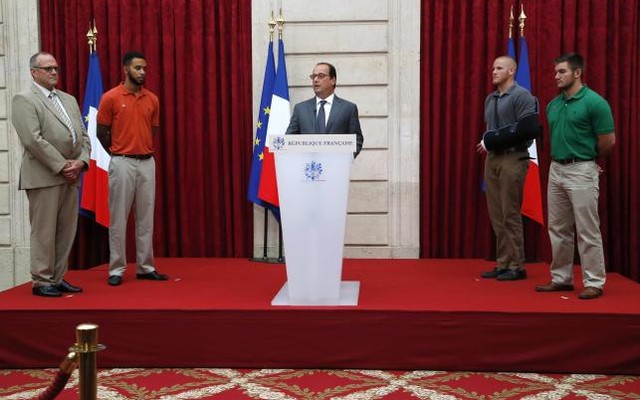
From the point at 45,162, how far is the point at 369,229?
8.40 feet

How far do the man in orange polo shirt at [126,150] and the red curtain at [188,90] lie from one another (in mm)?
1216

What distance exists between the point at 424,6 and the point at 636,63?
5.38ft

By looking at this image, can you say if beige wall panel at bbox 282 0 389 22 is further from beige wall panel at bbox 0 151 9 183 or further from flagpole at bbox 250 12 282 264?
beige wall panel at bbox 0 151 9 183

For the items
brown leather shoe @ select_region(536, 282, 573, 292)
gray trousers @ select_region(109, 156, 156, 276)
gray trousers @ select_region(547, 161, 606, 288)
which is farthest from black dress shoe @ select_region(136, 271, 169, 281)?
gray trousers @ select_region(547, 161, 606, 288)

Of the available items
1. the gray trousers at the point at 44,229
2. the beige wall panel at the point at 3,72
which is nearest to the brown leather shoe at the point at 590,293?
the gray trousers at the point at 44,229

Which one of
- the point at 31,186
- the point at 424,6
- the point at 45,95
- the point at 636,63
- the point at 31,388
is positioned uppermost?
the point at 424,6

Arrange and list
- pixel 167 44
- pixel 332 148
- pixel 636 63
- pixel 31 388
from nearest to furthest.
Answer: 1. pixel 31 388
2. pixel 332 148
3. pixel 636 63
4. pixel 167 44

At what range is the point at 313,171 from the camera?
3.24 m

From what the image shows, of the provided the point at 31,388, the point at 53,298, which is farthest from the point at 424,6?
the point at 31,388

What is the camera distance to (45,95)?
3666 mm

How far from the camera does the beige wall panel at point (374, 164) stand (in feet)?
17.1

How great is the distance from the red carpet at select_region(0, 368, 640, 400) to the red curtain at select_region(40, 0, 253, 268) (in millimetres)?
2243

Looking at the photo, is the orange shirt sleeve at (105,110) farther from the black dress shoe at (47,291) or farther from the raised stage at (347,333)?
the raised stage at (347,333)

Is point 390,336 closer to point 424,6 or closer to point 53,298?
point 53,298
